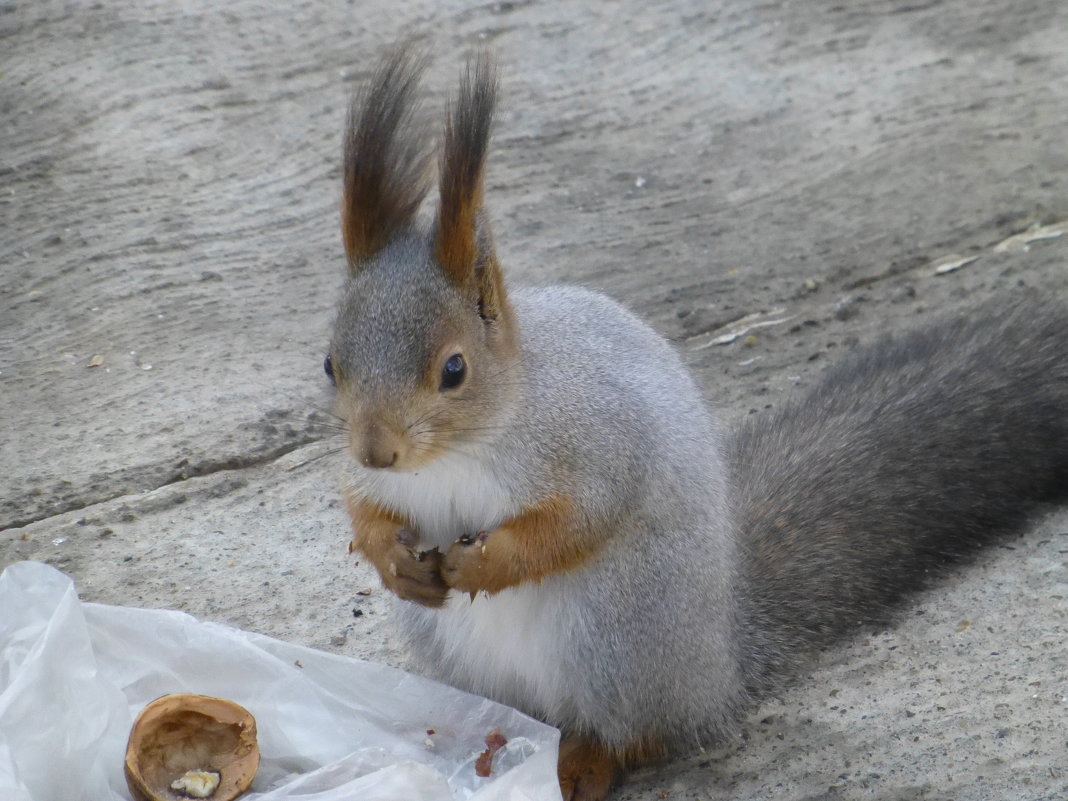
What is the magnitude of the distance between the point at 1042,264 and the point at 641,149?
111 centimetres

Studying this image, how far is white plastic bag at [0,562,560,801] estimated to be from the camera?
1.72 meters

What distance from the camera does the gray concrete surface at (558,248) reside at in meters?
2.05

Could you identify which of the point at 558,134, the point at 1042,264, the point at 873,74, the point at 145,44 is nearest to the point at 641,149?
the point at 558,134

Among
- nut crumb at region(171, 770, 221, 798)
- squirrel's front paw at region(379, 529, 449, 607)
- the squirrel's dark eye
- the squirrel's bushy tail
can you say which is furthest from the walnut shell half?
the squirrel's bushy tail

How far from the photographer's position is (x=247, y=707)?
6.20 feet

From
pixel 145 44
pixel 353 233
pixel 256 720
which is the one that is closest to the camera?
pixel 353 233

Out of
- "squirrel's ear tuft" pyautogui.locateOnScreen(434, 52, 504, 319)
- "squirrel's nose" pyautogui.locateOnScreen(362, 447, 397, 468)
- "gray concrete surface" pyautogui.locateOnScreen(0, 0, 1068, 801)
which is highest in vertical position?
"squirrel's ear tuft" pyautogui.locateOnScreen(434, 52, 504, 319)

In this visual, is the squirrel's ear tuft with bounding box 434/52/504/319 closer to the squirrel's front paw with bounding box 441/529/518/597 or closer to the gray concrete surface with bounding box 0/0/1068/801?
the squirrel's front paw with bounding box 441/529/518/597

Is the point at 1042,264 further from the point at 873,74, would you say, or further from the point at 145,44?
the point at 145,44

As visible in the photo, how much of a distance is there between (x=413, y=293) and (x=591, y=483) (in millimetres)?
357

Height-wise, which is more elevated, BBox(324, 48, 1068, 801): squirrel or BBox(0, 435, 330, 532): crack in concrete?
BBox(324, 48, 1068, 801): squirrel

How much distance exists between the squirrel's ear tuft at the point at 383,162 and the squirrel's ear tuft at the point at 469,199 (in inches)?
2.6

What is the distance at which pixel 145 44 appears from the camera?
3496 millimetres

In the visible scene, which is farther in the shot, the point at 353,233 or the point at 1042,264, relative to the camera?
the point at 1042,264
